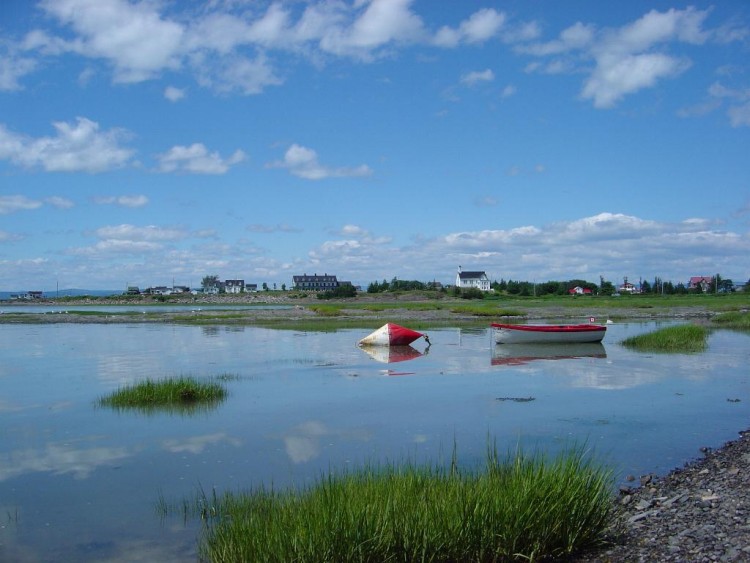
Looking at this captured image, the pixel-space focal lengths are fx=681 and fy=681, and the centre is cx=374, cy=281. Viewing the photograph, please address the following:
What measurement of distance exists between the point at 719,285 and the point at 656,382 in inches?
4866

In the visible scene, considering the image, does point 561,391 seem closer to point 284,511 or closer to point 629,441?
point 629,441

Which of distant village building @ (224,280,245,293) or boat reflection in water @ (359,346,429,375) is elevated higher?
distant village building @ (224,280,245,293)

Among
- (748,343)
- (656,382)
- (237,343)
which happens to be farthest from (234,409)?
(748,343)

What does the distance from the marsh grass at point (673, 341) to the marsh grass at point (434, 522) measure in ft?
87.6

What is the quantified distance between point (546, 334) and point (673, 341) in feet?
20.2

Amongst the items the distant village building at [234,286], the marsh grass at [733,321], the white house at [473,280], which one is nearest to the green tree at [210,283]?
the distant village building at [234,286]

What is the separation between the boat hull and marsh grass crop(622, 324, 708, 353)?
76.6 inches

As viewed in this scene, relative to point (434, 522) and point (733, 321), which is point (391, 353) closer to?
point (434, 522)

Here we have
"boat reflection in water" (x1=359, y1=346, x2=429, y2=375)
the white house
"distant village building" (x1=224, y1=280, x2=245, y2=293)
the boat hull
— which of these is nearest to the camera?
"boat reflection in water" (x1=359, y1=346, x2=429, y2=375)

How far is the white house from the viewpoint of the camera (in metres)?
148

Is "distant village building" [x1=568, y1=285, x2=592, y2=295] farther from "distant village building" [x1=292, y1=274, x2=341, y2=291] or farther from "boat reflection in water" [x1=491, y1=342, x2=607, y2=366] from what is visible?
"boat reflection in water" [x1=491, y1=342, x2=607, y2=366]

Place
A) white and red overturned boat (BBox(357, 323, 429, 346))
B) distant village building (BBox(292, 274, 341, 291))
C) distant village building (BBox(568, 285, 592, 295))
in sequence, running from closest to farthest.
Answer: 1. white and red overturned boat (BBox(357, 323, 429, 346))
2. distant village building (BBox(568, 285, 592, 295))
3. distant village building (BBox(292, 274, 341, 291))

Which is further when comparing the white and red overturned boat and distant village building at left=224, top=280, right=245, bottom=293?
distant village building at left=224, top=280, right=245, bottom=293

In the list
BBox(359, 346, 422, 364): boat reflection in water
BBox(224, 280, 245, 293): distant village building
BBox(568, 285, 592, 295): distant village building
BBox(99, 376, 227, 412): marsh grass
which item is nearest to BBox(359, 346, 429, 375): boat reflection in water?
BBox(359, 346, 422, 364): boat reflection in water
